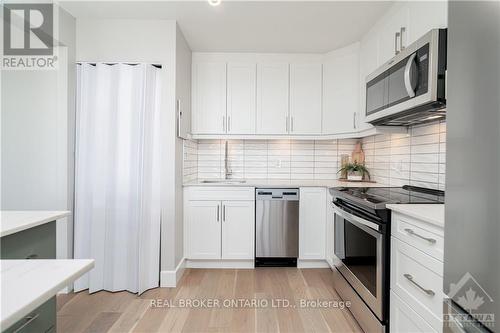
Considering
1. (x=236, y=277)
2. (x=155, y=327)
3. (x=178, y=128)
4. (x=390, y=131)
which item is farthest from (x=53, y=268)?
(x=390, y=131)

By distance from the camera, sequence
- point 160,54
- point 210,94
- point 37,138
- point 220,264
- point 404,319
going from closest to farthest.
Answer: point 404,319, point 37,138, point 160,54, point 220,264, point 210,94

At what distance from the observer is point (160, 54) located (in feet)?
8.16

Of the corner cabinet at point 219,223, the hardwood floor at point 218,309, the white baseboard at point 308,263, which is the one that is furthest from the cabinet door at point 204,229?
the white baseboard at point 308,263

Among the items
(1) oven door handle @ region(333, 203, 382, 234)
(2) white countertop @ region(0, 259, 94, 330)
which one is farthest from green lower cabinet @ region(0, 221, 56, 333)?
(1) oven door handle @ region(333, 203, 382, 234)

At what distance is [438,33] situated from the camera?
4.97ft

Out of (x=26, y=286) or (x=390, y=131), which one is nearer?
(x=26, y=286)

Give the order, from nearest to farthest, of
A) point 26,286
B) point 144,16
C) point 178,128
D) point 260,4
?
point 26,286
point 260,4
point 144,16
point 178,128

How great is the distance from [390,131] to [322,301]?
1.61 metres

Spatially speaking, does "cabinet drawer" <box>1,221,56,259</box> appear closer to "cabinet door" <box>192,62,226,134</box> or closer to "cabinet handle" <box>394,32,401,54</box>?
"cabinet door" <box>192,62,226,134</box>

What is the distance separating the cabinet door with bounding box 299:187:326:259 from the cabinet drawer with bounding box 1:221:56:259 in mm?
2232

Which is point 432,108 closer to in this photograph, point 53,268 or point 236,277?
point 53,268

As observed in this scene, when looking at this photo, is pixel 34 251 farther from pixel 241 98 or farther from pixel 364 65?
pixel 364 65

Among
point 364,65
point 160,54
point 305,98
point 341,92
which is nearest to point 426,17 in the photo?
point 364,65

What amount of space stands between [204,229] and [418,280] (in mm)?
2062
